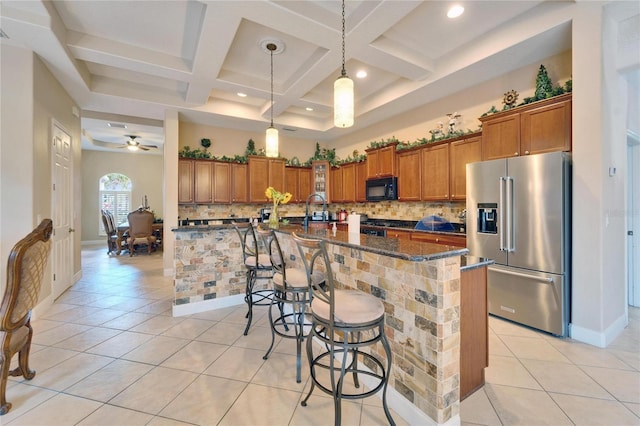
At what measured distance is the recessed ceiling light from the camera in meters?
2.79

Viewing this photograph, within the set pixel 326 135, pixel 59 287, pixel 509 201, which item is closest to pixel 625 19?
pixel 509 201

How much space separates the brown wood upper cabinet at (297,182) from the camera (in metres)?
6.39

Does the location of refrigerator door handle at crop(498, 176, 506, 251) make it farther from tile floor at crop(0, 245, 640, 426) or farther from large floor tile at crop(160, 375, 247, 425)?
large floor tile at crop(160, 375, 247, 425)

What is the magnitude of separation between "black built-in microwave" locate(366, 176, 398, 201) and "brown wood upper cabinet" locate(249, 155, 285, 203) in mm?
2015

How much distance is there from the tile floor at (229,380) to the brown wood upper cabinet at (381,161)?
9.52ft

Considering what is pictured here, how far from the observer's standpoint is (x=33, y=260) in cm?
180

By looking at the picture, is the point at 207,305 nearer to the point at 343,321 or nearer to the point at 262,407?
the point at 262,407

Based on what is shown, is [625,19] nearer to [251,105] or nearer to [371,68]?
[371,68]

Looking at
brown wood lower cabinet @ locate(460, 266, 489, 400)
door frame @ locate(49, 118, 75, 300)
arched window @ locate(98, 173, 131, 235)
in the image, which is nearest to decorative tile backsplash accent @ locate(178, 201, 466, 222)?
door frame @ locate(49, 118, 75, 300)

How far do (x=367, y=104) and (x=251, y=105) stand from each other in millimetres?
2272

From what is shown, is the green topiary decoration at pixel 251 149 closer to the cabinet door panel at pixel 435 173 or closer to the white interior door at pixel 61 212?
the white interior door at pixel 61 212

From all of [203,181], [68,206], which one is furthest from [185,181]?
[68,206]

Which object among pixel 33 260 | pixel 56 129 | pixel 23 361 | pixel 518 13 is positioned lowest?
pixel 23 361

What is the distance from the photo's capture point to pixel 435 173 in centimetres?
429
